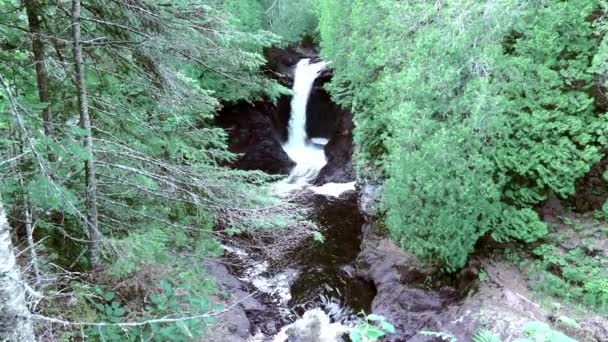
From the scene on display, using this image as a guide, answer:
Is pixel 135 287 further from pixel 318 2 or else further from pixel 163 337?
pixel 318 2

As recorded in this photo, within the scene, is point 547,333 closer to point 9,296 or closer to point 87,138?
point 9,296

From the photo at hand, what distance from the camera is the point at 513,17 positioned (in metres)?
5.69

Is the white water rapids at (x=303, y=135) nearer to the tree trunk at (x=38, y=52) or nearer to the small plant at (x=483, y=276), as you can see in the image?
the small plant at (x=483, y=276)

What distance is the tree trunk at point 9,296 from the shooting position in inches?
83.7

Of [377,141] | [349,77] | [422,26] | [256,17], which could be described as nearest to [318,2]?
[256,17]

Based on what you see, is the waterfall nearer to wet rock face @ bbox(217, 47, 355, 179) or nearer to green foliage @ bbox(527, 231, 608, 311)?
wet rock face @ bbox(217, 47, 355, 179)

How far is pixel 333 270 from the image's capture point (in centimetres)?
901

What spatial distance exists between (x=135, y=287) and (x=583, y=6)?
6595mm

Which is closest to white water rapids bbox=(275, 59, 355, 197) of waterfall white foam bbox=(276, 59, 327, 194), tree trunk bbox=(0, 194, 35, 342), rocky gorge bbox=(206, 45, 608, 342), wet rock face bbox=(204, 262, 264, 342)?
waterfall white foam bbox=(276, 59, 327, 194)

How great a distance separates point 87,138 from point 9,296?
1.86 meters

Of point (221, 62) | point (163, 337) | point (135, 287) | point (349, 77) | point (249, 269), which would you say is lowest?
point (249, 269)

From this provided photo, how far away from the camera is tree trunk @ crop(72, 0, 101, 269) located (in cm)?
355

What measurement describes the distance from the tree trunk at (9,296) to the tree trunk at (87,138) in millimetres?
1270

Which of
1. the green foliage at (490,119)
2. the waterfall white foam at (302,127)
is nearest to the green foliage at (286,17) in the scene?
the waterfall white foam at (302,127)
